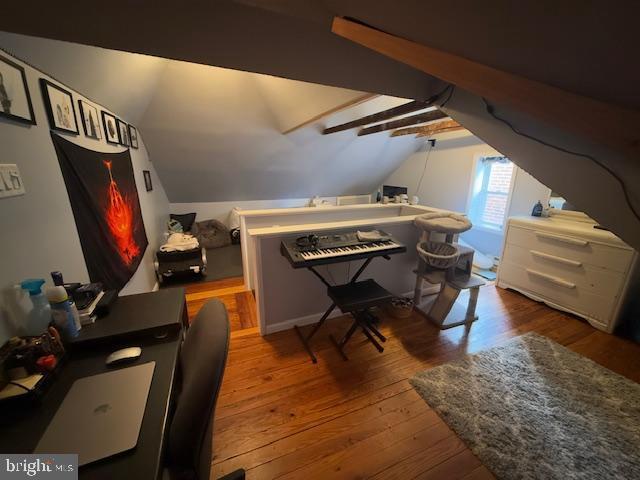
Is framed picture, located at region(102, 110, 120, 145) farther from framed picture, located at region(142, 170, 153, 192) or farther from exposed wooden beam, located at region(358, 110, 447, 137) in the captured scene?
exposed wooden beam, located at region(358, 110, 447, 137)

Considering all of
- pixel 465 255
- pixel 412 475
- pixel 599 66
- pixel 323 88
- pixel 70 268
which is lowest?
pixel 412 475

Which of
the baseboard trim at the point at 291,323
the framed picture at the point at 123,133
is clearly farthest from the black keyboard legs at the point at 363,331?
the framed picture at the point at 123,133

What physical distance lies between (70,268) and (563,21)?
2.10 meters

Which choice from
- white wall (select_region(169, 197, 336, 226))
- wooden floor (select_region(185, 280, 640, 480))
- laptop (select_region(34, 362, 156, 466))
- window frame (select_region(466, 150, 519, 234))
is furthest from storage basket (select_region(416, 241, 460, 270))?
white wall (select_region(169, 197, 336, 226))

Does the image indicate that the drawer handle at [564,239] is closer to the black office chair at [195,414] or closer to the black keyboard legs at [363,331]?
the black keyboard legs at [363,331]

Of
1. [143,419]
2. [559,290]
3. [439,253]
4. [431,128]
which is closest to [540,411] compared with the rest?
[439,253]

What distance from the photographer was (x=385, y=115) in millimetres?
2863

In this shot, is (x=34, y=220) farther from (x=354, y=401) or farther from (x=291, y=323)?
(x=354, y=401)

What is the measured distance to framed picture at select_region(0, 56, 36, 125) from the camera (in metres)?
0.98

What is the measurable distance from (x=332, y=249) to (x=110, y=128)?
6.77 feet

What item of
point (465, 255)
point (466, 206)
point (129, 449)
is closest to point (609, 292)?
point (465, 255)

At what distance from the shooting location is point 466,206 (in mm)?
4352

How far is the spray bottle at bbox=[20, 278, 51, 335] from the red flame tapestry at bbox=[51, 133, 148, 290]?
0.50 meters

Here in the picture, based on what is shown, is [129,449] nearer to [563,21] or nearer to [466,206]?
[563,21]
